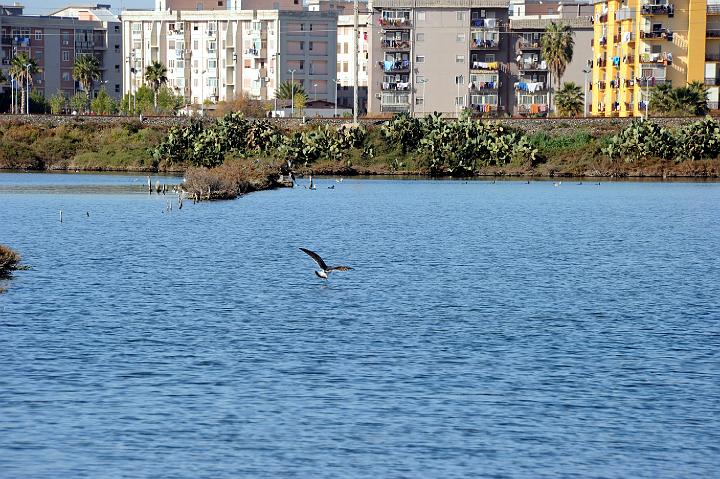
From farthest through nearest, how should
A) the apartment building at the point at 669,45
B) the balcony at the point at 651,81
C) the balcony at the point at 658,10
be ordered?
the balcony at the point at 651,81 < the apartment building at the point at 669,45 < the balcony at the point at 658,10

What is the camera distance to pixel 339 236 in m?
76.0

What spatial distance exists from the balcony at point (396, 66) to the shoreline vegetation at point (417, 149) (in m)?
45.8

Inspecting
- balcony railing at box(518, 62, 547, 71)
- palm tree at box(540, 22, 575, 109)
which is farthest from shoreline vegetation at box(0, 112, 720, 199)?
balcony railing at box(518, 62, 547, 71)

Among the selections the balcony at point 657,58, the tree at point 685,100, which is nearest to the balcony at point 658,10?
the balcony at point 657,58

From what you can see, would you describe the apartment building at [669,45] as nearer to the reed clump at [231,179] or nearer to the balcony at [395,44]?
the balcony at [395,44]

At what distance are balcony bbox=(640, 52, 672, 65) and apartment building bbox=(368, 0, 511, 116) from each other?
3204cm

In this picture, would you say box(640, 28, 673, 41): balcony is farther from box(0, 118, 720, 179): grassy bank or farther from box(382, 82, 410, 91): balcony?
box(382, 82, 410, 91): balcony

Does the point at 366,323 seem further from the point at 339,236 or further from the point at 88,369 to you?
the point at 339,236

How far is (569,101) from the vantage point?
166 metres

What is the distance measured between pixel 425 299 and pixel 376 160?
93.6 m

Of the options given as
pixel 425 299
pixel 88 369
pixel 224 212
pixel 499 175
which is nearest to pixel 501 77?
pixel 499 175

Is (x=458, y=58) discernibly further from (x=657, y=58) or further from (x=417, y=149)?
(x=417, y=149)

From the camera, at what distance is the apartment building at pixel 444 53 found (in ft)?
611

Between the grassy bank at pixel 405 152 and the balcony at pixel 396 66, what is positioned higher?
the balcony at pixel 396 66
